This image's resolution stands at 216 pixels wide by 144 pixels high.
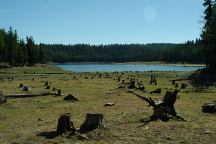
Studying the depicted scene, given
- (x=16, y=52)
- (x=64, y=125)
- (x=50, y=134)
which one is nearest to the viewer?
(x=50, y=134)

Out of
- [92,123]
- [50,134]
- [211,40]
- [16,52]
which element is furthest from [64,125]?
[16,52]

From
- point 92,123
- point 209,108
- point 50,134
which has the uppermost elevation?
point 92,123

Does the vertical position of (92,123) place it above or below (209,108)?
above

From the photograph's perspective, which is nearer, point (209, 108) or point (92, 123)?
point (92, 123)

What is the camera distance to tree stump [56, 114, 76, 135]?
18.7m

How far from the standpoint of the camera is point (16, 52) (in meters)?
134

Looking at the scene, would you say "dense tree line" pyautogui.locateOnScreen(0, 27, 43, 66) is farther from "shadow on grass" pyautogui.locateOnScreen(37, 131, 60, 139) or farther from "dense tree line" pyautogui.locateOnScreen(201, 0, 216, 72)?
"shadow on grass" pyautogui.locateOnScreen(37, 131, 60, 139)

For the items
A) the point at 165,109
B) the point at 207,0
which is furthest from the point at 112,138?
the point at 207,0

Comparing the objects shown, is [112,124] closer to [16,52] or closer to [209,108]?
[209,108]

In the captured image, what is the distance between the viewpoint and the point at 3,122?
2272 cm

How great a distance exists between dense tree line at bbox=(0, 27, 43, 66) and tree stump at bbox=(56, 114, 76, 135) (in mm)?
106470

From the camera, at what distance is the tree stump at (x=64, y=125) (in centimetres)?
1869

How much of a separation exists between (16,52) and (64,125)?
119m

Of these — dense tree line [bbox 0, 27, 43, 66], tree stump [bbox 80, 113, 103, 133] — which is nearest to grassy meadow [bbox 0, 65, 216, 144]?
tree stump [bbox 80, 113, 103, 133]
